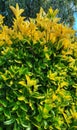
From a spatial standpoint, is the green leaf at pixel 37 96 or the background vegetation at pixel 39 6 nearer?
the green leaf at pixel 37 96

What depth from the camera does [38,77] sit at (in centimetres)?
368

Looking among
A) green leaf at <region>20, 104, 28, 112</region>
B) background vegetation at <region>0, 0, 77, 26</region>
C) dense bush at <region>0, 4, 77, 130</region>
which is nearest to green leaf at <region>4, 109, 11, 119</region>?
dense bush at <region>0, 4, 77, 130</region>

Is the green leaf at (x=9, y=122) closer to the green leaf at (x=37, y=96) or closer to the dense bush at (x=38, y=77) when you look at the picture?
the dense bush at (x=38, y=77)

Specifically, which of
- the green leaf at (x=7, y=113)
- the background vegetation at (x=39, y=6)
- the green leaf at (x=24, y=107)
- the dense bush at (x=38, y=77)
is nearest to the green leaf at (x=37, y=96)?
the dense bush at (x=38, y=77)

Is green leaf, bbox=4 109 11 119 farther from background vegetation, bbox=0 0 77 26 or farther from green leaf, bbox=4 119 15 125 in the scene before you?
background vegetation, bbox=0 0 77 26

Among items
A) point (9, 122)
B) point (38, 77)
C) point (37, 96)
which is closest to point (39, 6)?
point (38, 77)

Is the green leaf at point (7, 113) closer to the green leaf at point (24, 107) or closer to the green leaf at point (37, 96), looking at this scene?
the green leaf at point (24, 107)

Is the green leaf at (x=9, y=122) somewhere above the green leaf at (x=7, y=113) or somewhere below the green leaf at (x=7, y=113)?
below

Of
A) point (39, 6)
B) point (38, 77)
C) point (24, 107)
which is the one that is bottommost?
point (39, 6)

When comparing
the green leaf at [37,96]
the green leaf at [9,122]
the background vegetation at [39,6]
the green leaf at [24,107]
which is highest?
the green leaf at [37,96]

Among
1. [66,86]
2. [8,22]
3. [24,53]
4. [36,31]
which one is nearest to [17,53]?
[24,53]

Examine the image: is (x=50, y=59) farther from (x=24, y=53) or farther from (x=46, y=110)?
(x=46, y=110)

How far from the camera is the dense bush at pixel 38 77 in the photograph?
352 centimetres

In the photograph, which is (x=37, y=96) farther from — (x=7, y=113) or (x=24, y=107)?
(x=7, y=113)
